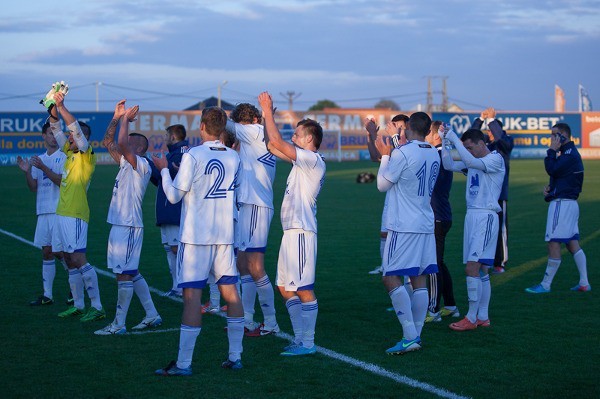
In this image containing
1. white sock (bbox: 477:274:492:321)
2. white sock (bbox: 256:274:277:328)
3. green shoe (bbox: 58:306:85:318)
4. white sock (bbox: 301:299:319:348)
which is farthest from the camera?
green shoe (bbox: 58:306:85:318)

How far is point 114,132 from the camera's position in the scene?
27.8 feet

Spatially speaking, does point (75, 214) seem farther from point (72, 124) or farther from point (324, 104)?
point (324, 104)

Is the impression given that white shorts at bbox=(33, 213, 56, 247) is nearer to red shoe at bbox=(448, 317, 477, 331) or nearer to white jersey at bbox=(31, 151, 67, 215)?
white jersey at bbox=(31, 151, 67, 215)

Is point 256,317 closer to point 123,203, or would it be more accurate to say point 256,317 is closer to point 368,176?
point 123,203

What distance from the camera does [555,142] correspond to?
11.2 m

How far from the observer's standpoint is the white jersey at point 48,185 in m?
10.2

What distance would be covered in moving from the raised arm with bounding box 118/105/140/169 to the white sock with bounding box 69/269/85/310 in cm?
194

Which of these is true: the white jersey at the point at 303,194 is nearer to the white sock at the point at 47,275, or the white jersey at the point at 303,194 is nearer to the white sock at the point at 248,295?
→ the white sock at the point at 248,295

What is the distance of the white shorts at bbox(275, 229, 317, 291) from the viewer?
7695mm

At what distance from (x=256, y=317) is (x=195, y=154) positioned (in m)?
3.26

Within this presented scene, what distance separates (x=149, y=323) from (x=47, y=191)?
2523mm

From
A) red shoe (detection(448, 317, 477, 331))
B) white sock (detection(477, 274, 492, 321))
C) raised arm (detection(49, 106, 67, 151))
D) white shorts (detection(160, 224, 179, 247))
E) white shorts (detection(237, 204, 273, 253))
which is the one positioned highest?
raised arm (detection(49, 106, 67, 151))

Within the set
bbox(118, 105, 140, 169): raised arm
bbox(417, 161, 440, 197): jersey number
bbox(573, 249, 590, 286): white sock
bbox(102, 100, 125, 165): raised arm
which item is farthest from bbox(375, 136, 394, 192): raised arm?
bbox(573, 249, 590, 286): white sock

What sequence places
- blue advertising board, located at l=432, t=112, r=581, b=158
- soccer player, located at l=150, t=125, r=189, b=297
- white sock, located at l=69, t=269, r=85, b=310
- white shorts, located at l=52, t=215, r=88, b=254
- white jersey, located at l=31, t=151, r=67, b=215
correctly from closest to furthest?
white shorts, located at l=52, t=215, r=88, b=254, white sock, located at l=69, t=269, r=85, b=310, white jersey, located at l=31, t=151, r=67, b=215, soccer player, located at l=150, t=125, r=189, b=297, blue advertising board, located at l=432, t=112, r=581, b=158
